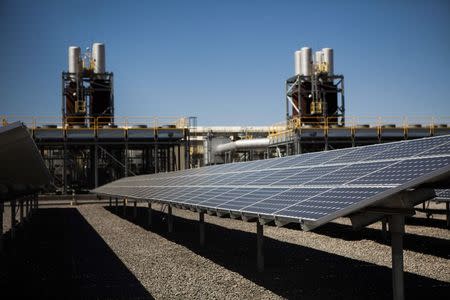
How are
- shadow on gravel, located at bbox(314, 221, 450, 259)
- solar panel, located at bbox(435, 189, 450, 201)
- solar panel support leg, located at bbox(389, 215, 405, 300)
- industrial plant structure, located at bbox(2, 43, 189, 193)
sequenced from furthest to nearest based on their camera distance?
1. industrial plant structure, located at bbox(2, 43, 189, 193)
2. solar panel, located at bbox(435, 189, 450, 201)
3. shadow on gravel, located at bbox(314, 221, 450, 259)
4. solar panel support leg, located at bbox(389, 215, 405, 300)

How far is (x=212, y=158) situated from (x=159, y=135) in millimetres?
12540

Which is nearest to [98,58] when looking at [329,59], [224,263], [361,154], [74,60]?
[74,60]

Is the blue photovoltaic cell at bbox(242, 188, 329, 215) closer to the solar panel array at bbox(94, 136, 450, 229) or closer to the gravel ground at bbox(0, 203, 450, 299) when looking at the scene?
the solar panel array at bbox(94, 136, 450, 229)

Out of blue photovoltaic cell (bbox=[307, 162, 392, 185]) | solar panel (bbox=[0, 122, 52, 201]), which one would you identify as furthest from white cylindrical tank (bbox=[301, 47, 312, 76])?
blue photovoltaic cell (bbox=[307, 162, 392, 185])

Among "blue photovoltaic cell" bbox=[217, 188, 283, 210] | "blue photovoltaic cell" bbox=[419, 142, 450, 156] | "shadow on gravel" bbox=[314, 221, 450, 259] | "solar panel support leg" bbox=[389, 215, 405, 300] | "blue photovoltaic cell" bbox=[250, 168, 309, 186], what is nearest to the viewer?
"solar panel support leg" bbox=[389, 215, 405, 300]

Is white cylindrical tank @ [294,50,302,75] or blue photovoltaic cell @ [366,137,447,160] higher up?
white cylindrical tank @ [294,50,302,75]

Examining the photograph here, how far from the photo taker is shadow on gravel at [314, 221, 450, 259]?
46.0 ft

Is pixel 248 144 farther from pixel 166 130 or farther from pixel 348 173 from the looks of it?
pixel 348 173

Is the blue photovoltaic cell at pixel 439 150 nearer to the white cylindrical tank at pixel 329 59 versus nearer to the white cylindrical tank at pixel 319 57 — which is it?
the white cylindrical tank at pixel 329 59

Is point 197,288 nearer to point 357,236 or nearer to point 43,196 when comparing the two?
point 357,236

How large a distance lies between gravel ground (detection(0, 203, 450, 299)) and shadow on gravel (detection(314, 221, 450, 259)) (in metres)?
0.03

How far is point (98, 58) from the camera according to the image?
46062mm

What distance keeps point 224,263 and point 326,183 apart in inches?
178

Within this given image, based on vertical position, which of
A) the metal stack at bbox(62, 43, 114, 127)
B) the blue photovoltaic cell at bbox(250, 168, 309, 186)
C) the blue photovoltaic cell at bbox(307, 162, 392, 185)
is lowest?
the blue photovoltaic cell at bbox(250, 168, 309, 186)
